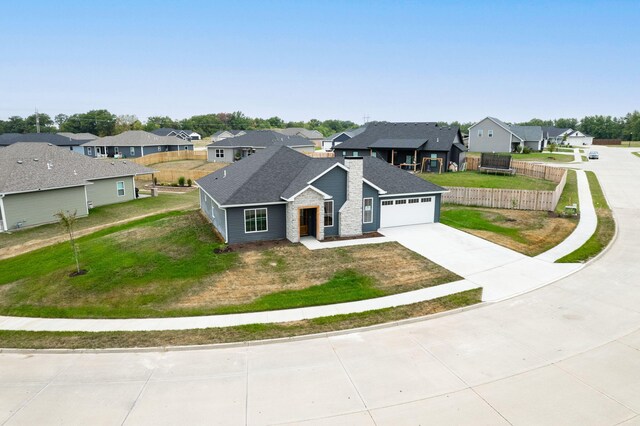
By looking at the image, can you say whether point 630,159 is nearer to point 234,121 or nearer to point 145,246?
point 145,246

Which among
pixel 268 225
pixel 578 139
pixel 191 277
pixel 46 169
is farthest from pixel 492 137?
pixel 191 277

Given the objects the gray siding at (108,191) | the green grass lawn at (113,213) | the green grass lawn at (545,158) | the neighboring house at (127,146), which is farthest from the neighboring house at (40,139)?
the green grass lawn at (545,158)

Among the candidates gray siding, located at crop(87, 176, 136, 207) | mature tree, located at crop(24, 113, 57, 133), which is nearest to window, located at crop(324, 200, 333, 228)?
gray siding, located at crop(87, 176, 136, 207)

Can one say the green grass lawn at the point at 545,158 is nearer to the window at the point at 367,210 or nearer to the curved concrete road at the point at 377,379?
the window at the point at 367,210

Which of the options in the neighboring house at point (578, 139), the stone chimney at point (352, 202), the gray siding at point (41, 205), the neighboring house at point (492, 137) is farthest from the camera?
the neighboring house at point (578, 139)

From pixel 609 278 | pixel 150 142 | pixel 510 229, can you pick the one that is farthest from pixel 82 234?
pixel 150 142

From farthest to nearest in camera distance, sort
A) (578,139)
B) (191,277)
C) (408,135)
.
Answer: (578,139) < (408,135) < (191,277)

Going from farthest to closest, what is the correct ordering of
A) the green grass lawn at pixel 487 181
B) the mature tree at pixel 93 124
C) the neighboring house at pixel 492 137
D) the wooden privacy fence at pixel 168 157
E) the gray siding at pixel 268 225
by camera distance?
the mature tree at pixel 93 124 → the neighboring house at pixel 492 137 → the wooden privacy fence at pixel 168 157 → the green grass lawn at pixel 487 181 → the gray siding at pixel 268 225

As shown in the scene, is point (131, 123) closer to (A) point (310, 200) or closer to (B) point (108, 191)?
(B) point (108, 191)
